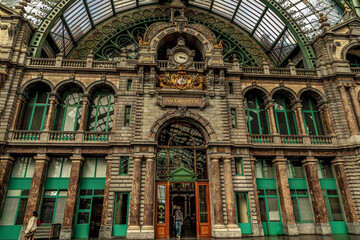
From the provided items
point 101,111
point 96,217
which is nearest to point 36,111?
point 101,111

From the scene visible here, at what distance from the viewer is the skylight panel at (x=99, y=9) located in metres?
28.5

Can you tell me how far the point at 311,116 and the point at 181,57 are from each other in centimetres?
1420

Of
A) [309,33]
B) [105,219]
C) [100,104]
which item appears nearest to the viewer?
[105,219]

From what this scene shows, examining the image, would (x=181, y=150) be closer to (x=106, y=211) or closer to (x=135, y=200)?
(x=135, y=200)

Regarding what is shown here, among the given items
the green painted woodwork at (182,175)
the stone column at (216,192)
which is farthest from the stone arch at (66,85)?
the stone column at (216,192)

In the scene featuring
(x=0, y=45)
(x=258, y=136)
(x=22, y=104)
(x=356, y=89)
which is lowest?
(x=258, y=136)

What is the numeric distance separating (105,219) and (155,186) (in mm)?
4296

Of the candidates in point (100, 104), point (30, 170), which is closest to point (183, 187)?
point (100, 104)

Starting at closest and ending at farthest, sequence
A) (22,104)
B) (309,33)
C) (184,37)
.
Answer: (22,104), (184,37), (309,33)

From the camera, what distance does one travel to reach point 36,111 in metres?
20.8

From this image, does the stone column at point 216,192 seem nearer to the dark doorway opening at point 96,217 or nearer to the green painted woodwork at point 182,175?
the green painted woodwork at point 182,175

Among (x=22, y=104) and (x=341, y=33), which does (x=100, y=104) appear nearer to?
(x=22, y=104)

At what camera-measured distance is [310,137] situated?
21.6m

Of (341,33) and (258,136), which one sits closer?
(258,136)
